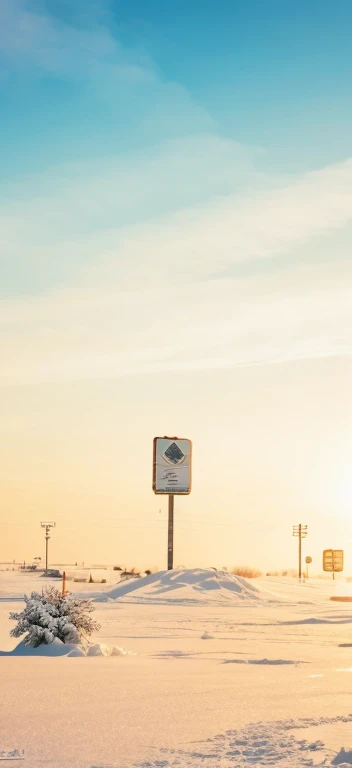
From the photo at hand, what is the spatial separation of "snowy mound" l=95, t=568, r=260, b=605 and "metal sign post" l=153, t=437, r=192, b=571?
282 inches

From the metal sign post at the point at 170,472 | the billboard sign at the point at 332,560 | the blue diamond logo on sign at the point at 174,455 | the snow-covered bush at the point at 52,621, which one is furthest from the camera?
the billboard sign at the point at 332,560

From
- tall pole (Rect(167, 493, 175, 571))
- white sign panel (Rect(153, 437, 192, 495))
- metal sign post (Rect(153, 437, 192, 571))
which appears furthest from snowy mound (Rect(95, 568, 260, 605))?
white sign panel (Rect(153, 437, 192, 495))

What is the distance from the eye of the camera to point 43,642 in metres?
13.8

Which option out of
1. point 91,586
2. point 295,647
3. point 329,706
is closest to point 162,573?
point 91,586

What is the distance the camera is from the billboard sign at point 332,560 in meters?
83.5

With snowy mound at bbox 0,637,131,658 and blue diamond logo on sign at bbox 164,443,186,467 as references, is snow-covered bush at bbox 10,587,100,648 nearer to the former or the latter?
snowy mound at bbox 0,637,131,658

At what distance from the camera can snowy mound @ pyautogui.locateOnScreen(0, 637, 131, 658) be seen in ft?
41.8

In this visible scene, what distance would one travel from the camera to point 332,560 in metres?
83.6

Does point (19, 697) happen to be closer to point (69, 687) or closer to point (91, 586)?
point (69, 687)

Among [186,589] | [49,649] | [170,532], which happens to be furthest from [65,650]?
[170,532]

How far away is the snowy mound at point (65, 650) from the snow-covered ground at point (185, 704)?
294 millimetres

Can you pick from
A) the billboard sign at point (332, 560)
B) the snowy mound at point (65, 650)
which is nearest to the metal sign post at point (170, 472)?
the billboard sign at point (332, 560)

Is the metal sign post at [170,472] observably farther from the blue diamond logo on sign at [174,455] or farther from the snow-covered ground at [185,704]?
→ the snow-covered ground at [185,704]

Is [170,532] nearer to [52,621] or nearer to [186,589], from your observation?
[186,589]
